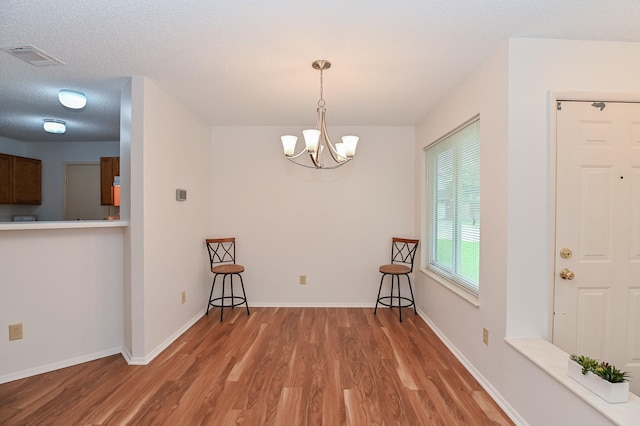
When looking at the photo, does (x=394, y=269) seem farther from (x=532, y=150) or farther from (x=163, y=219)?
(x=163, y=219)

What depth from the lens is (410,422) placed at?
199 cm

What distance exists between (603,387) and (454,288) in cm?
156

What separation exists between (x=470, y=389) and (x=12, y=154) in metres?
7.27

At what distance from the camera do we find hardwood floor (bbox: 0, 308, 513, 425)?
2043 mm

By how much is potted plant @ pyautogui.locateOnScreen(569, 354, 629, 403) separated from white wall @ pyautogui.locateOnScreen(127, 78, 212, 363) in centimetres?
307

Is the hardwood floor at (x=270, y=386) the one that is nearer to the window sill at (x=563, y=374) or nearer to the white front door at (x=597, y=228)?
the window sill at (x=563, y=374)

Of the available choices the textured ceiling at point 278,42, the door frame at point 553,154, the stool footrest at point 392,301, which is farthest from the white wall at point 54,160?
the door frame at point 553,154

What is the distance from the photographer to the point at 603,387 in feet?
4.83

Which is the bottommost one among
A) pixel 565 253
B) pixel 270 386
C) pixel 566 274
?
pixel 270 386

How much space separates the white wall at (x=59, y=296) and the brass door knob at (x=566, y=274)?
352 cm

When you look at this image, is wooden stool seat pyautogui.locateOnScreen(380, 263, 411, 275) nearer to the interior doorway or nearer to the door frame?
the door frame

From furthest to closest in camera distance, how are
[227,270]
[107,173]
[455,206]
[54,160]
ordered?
[54,160] → [107,173] → [227,270] → [455,206]

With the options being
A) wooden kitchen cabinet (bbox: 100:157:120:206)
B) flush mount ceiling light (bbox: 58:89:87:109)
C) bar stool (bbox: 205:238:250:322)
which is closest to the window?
bar stool (bbox: 205:238:250:322)

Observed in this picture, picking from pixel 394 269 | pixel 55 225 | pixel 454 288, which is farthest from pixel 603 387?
pixel 55 225
